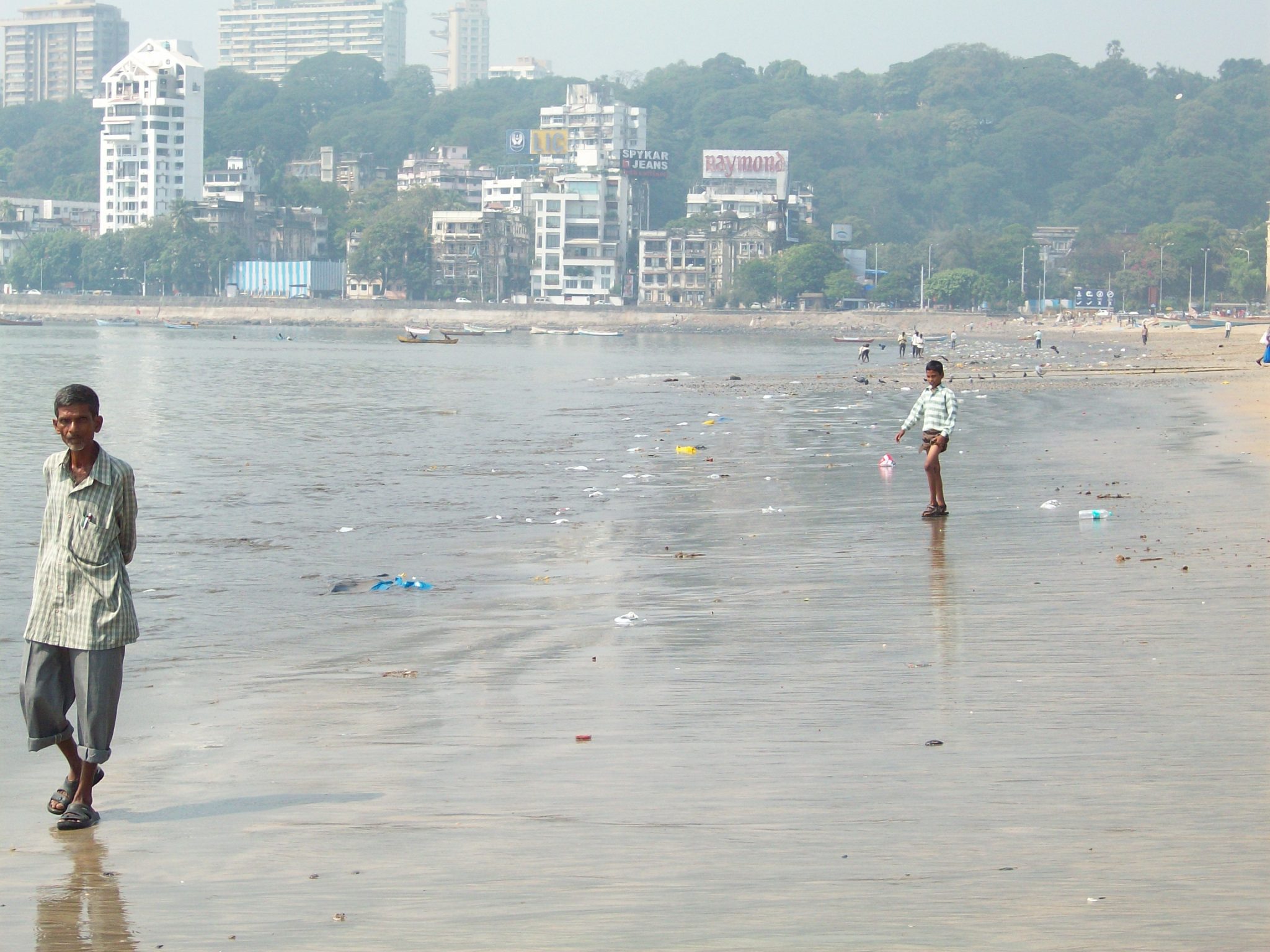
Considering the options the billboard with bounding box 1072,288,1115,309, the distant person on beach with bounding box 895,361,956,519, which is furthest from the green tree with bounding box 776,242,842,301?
the distant person on beach with bounding box 895,361,956,519

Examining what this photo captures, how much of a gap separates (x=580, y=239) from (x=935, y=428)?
493 feet

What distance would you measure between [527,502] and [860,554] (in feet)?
22.3

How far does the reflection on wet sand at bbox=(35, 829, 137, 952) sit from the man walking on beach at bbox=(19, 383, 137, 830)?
0.41 m

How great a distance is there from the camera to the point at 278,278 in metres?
173

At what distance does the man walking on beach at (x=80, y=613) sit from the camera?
6.22m

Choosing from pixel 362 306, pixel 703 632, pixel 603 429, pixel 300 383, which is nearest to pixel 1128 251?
pixel 362 306

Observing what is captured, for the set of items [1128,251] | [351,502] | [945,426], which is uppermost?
[1128,251]

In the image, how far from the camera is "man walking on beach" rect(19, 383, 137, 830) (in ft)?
20.4

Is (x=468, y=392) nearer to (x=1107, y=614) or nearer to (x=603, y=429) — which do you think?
(x=603, y=429)

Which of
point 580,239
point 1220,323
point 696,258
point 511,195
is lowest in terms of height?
point 1220,323

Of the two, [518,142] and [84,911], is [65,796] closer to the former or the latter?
[84,911]

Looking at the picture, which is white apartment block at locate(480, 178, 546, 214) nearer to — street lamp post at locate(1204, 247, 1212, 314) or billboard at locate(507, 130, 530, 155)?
billboard at locate(507, 130, 530, 155)

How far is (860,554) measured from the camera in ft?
42.4

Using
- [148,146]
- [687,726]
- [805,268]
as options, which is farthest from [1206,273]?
[687,726]
